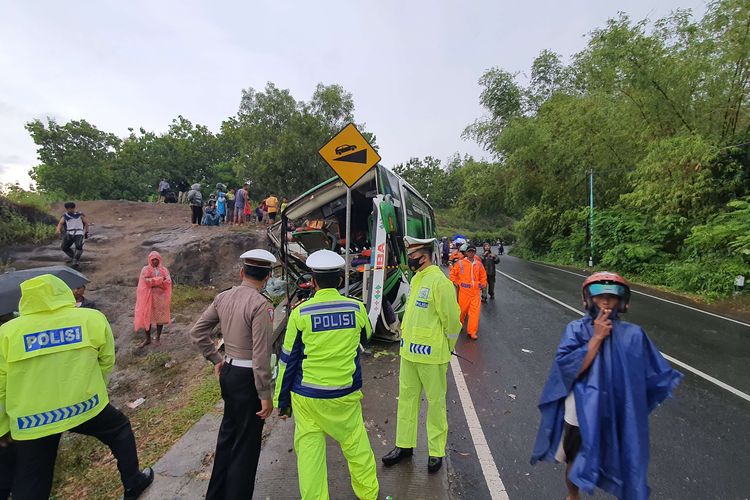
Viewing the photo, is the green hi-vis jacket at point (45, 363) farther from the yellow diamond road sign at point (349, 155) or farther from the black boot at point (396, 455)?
the yellow diamond road sign at point (349, 155)

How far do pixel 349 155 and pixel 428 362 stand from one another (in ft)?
9.76

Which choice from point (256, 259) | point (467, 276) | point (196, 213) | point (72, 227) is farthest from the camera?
point (196, 213)

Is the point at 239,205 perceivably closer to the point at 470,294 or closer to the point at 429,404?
the point at 470,294

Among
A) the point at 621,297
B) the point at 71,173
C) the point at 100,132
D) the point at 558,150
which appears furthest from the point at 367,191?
the point at 100,132

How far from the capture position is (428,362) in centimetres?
301

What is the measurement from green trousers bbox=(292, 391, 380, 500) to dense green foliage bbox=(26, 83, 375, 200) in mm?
21718

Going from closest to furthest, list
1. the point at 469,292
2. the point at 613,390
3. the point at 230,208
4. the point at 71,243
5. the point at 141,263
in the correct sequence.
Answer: the point at 613,390
the point at 469,292
the point at 71,243
the point at 141,263
the point at 230,208

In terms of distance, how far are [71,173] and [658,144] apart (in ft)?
131

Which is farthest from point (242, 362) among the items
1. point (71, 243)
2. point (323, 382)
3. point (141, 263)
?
point (141, 263)

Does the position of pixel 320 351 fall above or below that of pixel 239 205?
below

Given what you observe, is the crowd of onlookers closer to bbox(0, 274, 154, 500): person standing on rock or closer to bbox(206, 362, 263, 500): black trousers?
bbox(0, 274, 154, 500): person standing on rock

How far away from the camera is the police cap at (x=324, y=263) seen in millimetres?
2480

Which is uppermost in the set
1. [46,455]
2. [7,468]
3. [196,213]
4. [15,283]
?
[196,213]

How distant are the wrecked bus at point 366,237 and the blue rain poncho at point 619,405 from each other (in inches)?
151
